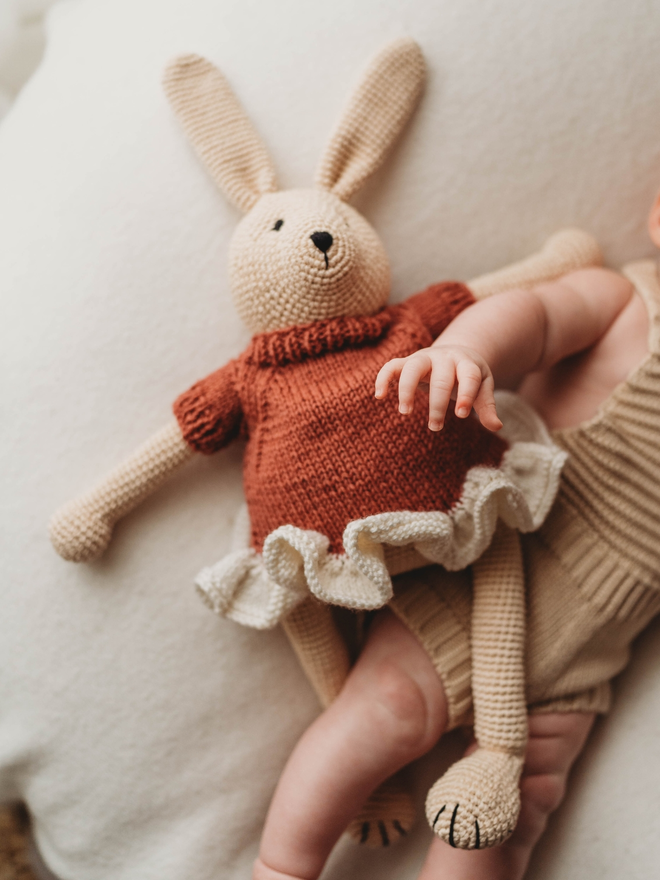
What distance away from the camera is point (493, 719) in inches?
26.0

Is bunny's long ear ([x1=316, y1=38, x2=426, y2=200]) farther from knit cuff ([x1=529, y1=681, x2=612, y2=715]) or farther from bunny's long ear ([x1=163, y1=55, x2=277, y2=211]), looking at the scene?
knit cuff ([x1=529, y1=681, x2=612, y2=715])

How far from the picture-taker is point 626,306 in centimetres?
76

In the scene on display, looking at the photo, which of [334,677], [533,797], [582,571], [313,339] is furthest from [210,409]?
[533,797]

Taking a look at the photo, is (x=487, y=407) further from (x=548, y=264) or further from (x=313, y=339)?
(x=548, y=264)

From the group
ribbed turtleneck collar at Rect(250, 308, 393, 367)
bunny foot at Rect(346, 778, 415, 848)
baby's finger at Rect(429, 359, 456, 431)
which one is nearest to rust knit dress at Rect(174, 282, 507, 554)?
ribbed turtleneck collar at Rect(250, 308, 393, 367)

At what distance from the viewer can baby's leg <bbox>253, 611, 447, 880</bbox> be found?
0.68 m

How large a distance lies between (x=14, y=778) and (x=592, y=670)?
70 cm

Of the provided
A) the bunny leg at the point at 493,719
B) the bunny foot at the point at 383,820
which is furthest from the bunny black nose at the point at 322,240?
the bunny foot at the point at 383,820

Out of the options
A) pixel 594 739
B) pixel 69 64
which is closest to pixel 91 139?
pixel 69 64

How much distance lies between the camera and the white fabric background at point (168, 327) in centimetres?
74

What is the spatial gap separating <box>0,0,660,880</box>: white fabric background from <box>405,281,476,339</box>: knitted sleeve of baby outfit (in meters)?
0.12

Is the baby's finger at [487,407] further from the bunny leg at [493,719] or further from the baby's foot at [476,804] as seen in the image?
the baby's foot at [476,804]

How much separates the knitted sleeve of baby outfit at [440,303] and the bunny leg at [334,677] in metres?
0.34

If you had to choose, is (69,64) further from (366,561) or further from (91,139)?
(366,561)
